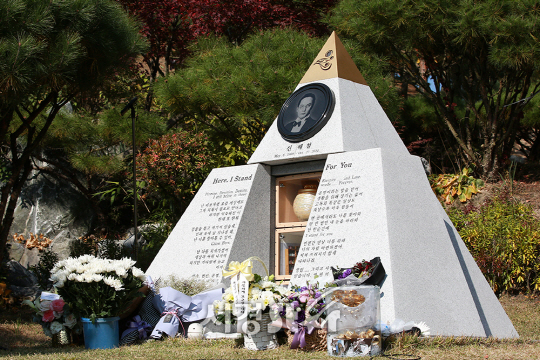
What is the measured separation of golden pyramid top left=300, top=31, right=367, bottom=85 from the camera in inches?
274

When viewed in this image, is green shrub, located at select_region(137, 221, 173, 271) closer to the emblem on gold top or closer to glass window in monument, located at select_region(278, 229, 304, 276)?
glass window in monument, located at select_region(278, 229, 304, 276)

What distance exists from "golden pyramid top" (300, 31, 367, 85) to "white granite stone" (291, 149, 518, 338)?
135cm

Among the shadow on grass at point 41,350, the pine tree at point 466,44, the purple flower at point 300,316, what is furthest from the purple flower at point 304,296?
the pine tree at point 466,44

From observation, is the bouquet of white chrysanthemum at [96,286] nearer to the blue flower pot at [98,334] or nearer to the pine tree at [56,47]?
the blue flower pot at [98,334]

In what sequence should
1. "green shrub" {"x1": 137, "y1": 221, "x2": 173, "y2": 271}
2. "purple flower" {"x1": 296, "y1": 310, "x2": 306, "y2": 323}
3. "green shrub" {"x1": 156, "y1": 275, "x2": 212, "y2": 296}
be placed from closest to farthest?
"purple flower" {"x1": 296, "y1": 310, "x2": 306, "y2": 323} → "green shrub" {"x1": 156, "y1": 275, "x2": 212, "y2": 296} → "green shrub" {"x1": 137, "y1": 221, "x2": 173, "y2": 271}

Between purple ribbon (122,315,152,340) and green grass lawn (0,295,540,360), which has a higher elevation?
purple ribbon (122,315,152,340)

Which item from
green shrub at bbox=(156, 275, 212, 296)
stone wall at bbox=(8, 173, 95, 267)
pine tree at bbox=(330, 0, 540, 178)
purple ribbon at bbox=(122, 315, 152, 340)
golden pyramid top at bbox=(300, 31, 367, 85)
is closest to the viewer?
purple ribbon at bbox=(122, 315, 152, 340)

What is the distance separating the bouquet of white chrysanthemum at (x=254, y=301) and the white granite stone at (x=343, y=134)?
6.37ft

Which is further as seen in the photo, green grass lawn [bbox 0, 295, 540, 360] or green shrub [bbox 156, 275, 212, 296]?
green shrub [bbox 156, 275, 212, 296]

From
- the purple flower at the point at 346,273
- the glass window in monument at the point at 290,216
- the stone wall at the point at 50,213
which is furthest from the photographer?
the stone wall at the point at 50,213

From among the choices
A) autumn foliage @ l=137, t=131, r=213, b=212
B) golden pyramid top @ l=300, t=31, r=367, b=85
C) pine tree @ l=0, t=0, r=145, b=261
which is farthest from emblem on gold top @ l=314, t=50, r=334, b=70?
autumn foliage @ l=137, t=131, r=213, b=212

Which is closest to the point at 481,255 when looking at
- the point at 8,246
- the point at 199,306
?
the point at 199,306

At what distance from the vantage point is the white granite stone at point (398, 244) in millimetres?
4984

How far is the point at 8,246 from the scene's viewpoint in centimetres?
938
